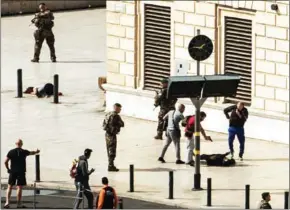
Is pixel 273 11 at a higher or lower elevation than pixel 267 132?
higher

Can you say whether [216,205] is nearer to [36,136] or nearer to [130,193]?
[130,193]

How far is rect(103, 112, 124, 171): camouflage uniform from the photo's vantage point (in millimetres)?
40188

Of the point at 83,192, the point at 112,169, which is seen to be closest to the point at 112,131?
the point at 112,169

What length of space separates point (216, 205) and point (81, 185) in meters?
2.80

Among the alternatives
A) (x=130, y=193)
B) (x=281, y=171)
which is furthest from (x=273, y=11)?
(x=130, y=193)

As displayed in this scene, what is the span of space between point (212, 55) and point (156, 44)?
2034mm

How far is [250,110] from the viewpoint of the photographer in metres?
44.3

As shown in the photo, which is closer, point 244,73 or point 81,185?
point 81,185

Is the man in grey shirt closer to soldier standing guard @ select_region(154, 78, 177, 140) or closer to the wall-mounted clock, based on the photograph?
the wall-mounted clock

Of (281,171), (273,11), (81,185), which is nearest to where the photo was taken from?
(81,185)

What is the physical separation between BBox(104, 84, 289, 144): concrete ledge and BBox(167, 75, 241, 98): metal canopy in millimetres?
5127

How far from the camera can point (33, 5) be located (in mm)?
67500

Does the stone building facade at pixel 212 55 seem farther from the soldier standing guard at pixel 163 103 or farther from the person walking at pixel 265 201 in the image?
the person walking at pixel 265 201

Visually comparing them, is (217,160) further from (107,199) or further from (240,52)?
(107,199)
